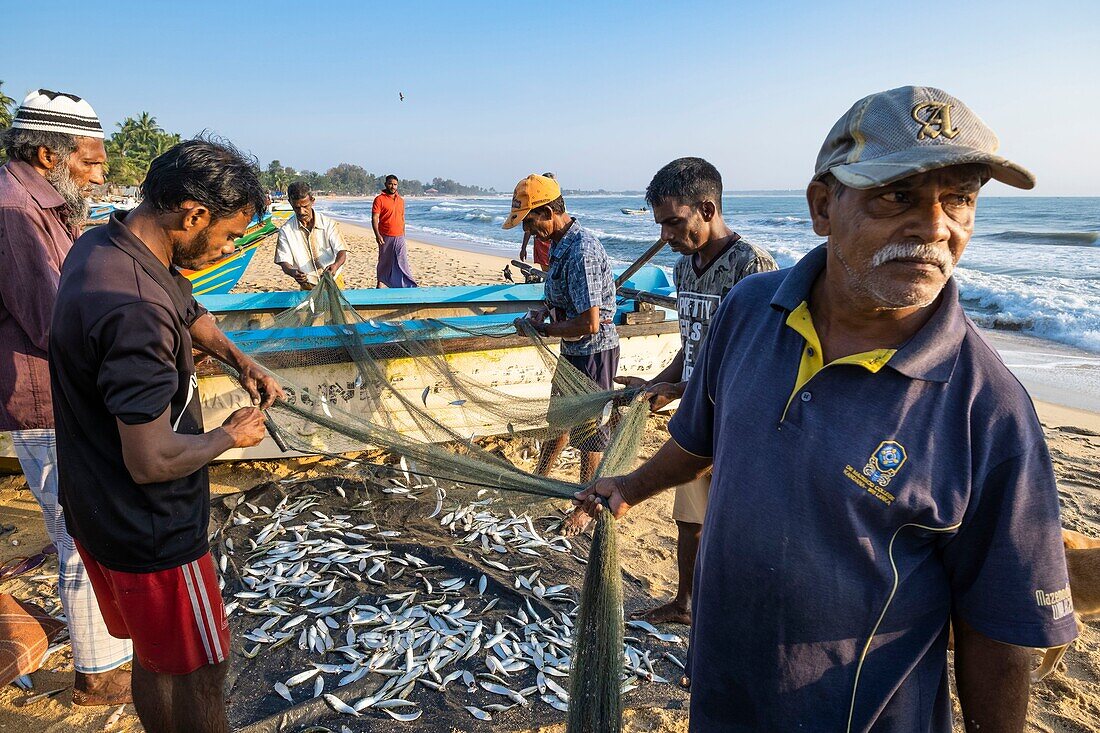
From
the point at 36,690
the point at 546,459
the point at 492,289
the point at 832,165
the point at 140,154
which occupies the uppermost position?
the point at 140,154

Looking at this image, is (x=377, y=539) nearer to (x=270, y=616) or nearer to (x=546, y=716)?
(x=270, y=616)

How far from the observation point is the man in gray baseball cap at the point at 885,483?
4.64ft

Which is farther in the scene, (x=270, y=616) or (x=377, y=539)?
(x=377, y=539)

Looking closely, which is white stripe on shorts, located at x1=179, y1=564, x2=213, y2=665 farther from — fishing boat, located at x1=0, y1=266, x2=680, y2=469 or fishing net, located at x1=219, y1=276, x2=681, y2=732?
fishing boat, located at x1=0, y1=266, x2=680, y2=469

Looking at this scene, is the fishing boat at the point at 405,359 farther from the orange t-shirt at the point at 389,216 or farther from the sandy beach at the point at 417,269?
the sandy beach at the point at 417,269

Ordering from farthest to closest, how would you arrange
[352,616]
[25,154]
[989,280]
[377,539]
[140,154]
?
1. [140,154]
2. [989,280]
3. [377,539]
4. [352,616]
5. [25,154]

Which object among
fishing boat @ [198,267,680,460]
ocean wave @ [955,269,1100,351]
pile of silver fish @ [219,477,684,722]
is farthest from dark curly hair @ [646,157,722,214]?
ocean wave @ [955,269,1100,351]

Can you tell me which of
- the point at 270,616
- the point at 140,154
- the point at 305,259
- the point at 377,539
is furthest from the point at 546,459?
the point at 140,154

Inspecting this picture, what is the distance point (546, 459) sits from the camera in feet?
17.6

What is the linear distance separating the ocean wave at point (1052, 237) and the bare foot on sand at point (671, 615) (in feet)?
119

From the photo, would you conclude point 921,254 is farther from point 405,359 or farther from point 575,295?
point 405,359

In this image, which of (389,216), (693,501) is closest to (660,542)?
(693,501)

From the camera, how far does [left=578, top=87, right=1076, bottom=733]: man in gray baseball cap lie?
55.7 inches

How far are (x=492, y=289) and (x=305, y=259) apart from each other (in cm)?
253
